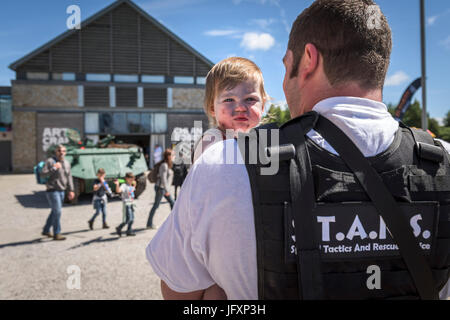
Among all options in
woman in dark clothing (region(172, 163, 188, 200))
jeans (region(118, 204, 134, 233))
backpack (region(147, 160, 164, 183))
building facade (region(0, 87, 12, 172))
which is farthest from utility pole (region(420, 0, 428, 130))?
building facade (region(0, 87, 12, 172))

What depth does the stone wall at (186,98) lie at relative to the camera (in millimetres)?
26625

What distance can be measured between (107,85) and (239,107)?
25463 mm

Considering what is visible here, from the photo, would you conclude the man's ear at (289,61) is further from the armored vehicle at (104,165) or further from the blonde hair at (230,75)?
the armored vehicle at (104,165)

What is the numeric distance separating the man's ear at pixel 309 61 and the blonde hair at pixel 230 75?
1053mm

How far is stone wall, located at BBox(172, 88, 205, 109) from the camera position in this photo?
26.6m

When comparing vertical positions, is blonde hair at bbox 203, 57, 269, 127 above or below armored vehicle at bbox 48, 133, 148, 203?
above

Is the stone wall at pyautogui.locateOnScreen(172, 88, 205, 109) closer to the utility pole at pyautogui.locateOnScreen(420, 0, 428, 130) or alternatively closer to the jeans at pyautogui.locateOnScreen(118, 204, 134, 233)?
the utility pole at pyautogui.locateOnScreen(420, 0, 428, 130)

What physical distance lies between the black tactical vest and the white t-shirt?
4 cm

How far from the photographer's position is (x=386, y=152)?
1149mm

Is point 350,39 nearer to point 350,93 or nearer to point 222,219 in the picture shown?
point 350,93

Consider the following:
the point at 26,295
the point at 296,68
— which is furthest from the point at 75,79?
the point at 296,68

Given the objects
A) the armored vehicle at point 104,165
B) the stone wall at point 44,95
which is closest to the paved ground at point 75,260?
the armored vehicle at point 104,165
